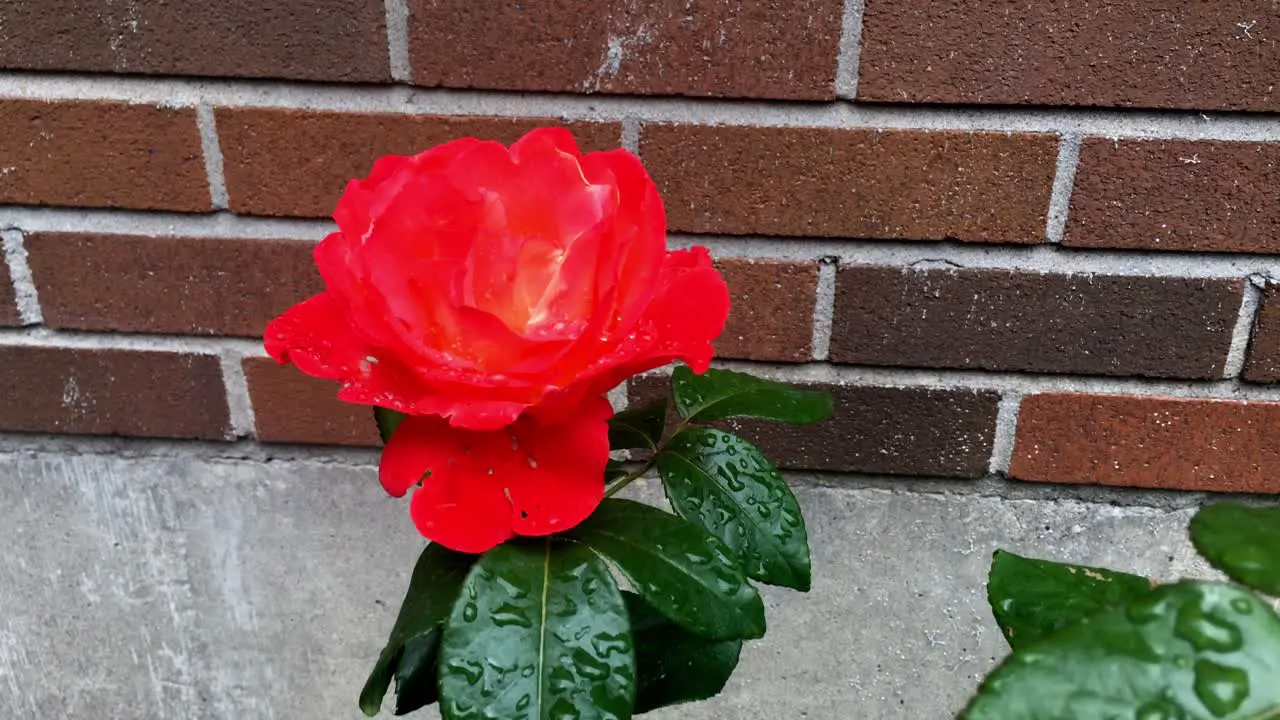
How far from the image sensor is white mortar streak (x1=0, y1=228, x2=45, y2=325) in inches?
29.3

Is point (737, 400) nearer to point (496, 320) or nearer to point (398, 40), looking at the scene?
point (496, 320)

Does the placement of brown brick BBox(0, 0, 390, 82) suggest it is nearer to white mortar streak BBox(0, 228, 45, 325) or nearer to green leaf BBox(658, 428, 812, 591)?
white mortar streak BBox(0, 228, 45, 325)

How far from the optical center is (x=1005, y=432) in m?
0.76

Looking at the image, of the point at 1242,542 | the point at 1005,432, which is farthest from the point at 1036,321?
the point at 1242,542

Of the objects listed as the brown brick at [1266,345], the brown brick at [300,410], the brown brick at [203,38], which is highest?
the brown brick at [203,38]

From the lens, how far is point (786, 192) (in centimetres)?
69

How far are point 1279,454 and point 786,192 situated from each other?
1.64 feet

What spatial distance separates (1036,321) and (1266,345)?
19 cm

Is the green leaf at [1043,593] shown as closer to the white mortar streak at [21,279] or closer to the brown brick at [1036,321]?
A: the brown brick at [1036,321]

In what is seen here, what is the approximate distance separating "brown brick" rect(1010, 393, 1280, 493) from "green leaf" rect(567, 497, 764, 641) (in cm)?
47

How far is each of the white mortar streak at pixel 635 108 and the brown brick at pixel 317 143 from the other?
0.4 inches

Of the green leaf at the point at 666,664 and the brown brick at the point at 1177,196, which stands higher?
the brown brick at the point at 1177,196

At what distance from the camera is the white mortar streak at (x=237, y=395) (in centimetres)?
77

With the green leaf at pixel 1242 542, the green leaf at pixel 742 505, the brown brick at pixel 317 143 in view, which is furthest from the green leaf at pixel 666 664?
the brown brick at pixel 317 143
